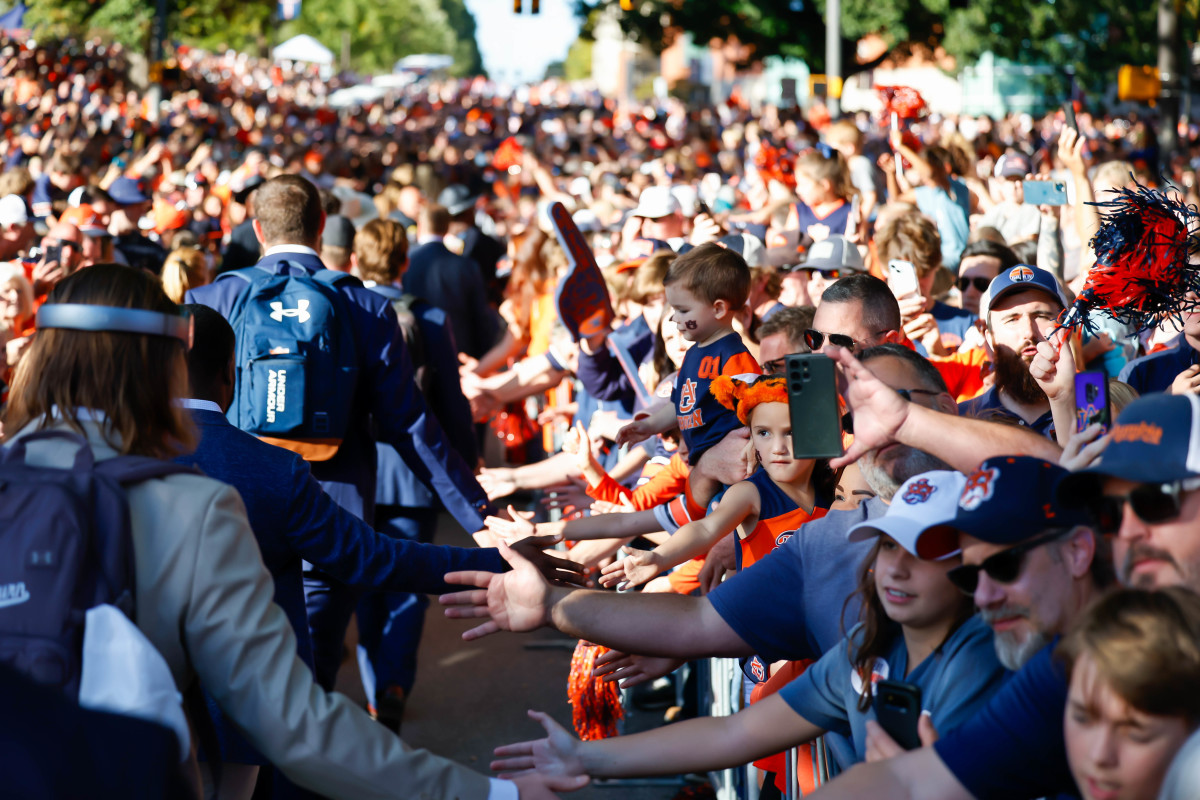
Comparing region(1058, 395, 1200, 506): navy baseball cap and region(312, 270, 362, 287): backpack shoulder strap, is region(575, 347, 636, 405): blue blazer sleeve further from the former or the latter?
region(1058, 395, 1200, 506): navy baseball cap

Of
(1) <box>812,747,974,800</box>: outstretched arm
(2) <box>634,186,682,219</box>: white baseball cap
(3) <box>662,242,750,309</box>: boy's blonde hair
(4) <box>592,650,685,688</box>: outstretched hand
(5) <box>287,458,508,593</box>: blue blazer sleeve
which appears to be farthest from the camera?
(2) <box>634,186,682,219</box>: white baseball cap

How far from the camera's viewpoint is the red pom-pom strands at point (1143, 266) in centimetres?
346

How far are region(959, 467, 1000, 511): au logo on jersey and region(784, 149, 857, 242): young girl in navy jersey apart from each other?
601 centimetres

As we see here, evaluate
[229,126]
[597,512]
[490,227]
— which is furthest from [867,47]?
[597,512]

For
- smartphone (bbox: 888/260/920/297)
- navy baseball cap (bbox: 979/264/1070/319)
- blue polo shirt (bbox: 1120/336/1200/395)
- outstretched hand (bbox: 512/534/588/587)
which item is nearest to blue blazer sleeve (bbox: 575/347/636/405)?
smartphone (bbox: 888/260/920/297)

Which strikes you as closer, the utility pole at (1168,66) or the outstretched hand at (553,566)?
the outstretched hand at (553,566)

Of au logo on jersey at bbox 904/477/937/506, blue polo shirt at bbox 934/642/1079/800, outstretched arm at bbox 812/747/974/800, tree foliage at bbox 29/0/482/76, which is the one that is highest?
tree foliage at bbox 29/0/482/76

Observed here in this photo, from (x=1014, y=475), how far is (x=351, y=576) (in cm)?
199

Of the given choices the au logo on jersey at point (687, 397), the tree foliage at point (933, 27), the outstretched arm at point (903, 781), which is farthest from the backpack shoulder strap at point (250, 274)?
the tree foliage at point (933, 27)

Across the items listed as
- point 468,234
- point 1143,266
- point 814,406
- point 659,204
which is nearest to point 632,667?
point 814,406

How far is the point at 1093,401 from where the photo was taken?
2756 mm

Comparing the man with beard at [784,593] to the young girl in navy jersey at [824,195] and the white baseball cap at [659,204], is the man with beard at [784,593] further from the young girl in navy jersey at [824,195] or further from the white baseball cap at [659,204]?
the young girl in navy jersey at [824,195]

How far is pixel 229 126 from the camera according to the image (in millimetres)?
32969

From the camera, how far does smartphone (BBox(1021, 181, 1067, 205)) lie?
6.98 metres
